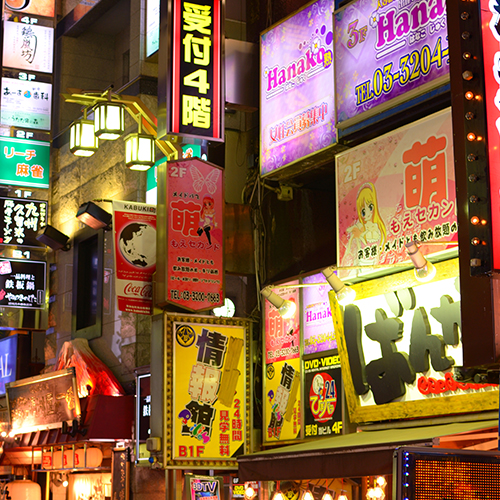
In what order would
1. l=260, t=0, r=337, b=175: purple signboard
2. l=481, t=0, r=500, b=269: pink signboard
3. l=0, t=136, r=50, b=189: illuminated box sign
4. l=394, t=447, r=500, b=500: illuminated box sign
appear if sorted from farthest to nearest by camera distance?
1. l=0, t=136, r=50, b=189: illuminated box sign
2. l=260, t=0, r=337, b=175: purple signboard
3. l=481, t=0, r=500, b=269: pink signboard
4. l=394, t=447, r=500, b=500: illuminated box sign

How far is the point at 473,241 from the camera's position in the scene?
662 cm

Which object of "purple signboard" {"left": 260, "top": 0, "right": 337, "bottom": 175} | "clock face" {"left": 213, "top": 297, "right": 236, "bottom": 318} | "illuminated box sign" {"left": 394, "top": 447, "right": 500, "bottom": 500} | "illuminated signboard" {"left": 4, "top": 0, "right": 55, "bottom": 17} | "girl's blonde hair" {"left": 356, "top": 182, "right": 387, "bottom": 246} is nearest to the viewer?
"illuminated box sign" {"left": 394, "top": 447, "right": 500, "bottom": 500}

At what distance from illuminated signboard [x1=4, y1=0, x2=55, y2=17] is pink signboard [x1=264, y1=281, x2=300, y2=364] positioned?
11229 millimetres

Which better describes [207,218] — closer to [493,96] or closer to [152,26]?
[152,26]

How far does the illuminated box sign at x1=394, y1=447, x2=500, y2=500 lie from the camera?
586 cm

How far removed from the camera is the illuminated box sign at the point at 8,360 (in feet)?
77.2

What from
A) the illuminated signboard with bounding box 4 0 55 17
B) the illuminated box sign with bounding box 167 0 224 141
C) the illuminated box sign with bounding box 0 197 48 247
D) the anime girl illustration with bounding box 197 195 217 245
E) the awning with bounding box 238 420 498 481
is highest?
the illuminated signboard with bounding box 4 0 55 17

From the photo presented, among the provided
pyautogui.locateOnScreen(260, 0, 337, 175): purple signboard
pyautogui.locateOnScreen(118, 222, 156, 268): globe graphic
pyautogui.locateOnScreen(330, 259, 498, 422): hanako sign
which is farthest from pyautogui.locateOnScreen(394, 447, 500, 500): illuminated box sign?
pyautogui.locateOnScreen(118, 222, 156, 268): globe graphic

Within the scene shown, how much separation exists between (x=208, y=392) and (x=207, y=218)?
3.01 meters

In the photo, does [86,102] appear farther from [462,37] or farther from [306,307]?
[462,37]

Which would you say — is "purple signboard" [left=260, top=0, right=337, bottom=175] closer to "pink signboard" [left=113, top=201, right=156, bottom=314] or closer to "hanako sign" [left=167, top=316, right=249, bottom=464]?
"pink signboard" [left=113, top=201, right=156, bottom=314]

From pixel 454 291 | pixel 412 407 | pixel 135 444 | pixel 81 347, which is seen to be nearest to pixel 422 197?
pixel 454 291

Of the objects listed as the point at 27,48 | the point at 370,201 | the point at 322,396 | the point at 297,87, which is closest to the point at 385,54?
the point at 370,201

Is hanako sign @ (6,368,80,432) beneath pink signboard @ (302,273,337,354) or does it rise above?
beneath
